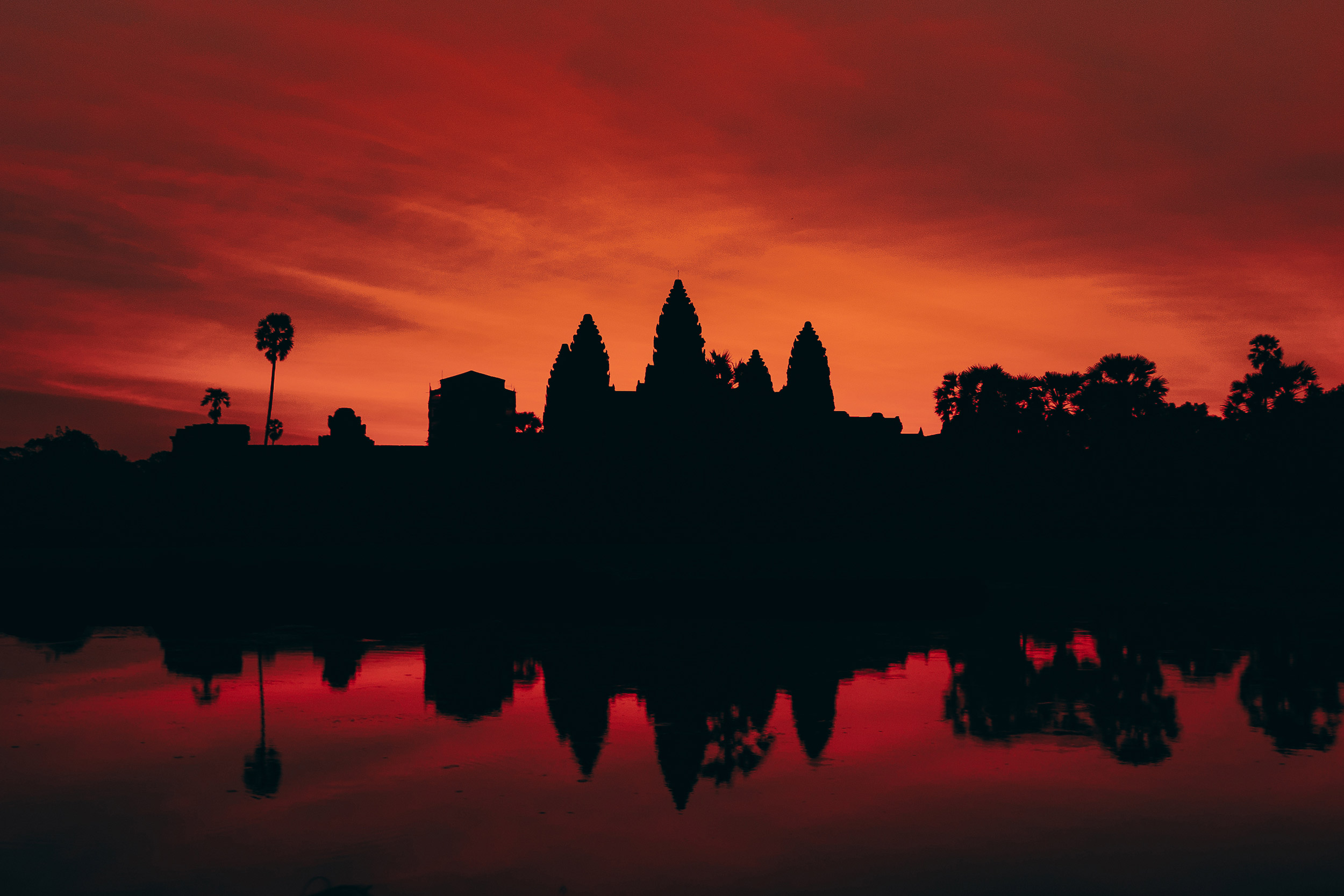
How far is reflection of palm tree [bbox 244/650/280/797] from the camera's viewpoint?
10.6m

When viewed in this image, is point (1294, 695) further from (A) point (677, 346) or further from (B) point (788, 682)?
(A) point (677, 346)

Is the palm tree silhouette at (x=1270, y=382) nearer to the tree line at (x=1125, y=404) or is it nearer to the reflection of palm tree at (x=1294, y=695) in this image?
the tree line at (x=1125, y=404)

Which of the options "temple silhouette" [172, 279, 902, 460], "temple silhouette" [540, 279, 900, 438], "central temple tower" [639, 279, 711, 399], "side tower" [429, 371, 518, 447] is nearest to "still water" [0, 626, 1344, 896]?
"temple silhouette" [172, 279, 902, 460]

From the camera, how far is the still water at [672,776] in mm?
8289

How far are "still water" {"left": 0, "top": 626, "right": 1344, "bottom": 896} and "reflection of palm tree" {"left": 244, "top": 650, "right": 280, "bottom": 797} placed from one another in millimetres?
55

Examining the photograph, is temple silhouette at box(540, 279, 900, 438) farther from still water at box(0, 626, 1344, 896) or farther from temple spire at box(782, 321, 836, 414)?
still water at box(0, 626, 1344, 896)

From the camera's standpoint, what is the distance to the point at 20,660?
1994cm

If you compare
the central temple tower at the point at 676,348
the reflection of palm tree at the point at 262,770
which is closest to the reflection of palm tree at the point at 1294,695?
the reflection of palm tree at the point at 262,770

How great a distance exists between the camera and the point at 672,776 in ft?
36.2

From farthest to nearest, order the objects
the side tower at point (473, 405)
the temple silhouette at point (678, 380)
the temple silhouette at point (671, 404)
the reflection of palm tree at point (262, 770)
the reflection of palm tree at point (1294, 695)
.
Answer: the side tower at point (473, 405) < the temple silhouette at point (678, 380) < the temple silhouette at point (671, 404) < the reflection of palm tree at point (1294, 695) < the reflection of palm tree at point (262, 770)

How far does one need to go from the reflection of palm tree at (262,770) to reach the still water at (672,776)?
0.05 metres

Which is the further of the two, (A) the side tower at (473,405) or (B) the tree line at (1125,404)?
(A) the side tower at (473,405)

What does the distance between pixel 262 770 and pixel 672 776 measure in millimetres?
4697

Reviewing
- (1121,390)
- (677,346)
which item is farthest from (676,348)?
(1121,390)
